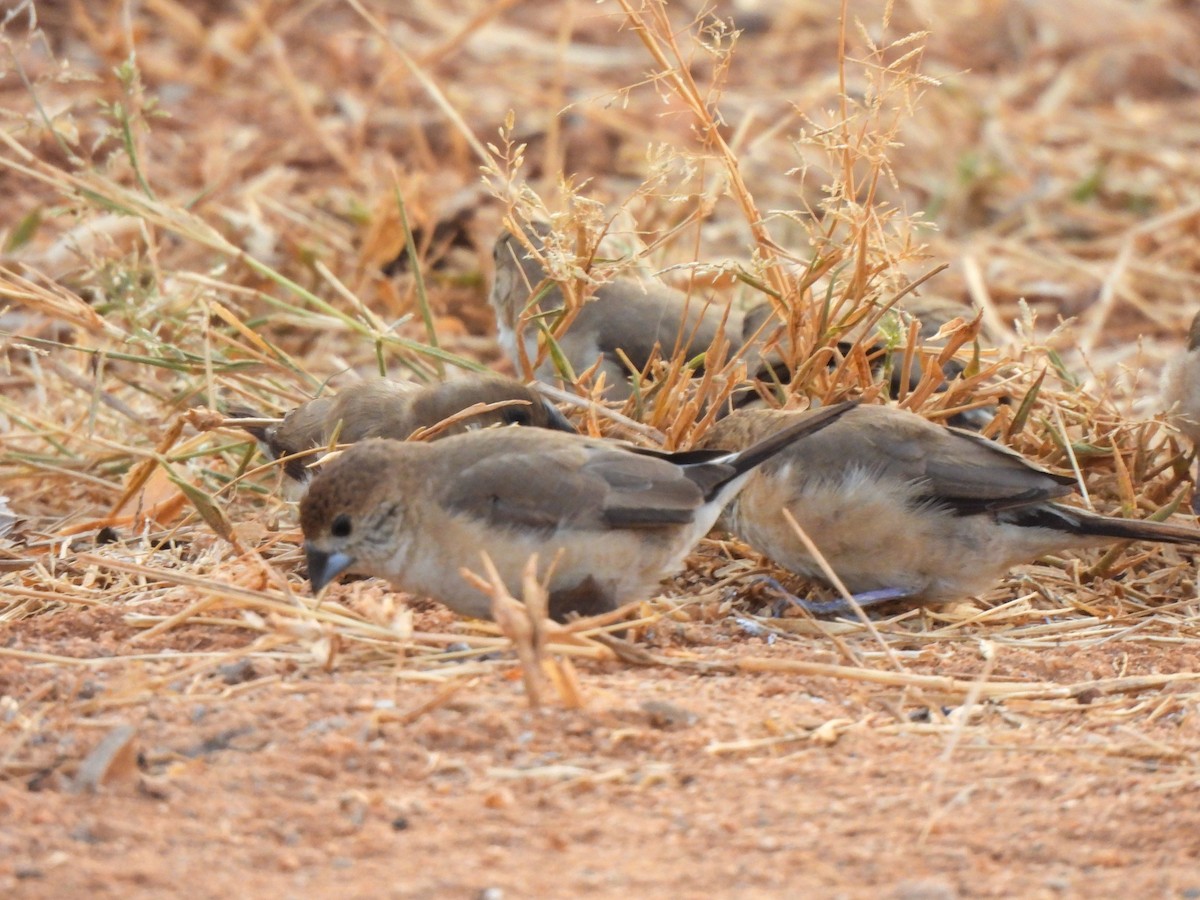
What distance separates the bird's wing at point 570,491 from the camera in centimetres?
440

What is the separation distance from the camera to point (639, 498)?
14.6 ft

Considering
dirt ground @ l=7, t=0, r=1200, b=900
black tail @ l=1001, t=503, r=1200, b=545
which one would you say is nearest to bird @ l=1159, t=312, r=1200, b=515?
dirt ground @ l=7, t=0, r=1200, b=900

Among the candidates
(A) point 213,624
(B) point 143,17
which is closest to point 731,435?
(A) point 213,624

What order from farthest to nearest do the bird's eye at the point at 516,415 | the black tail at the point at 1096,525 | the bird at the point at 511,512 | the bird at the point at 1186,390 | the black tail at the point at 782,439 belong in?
the bird at the point at 1186,390, the bird's eye at the point at 516,415, the black tail at the point at 1096,525, the black tail at the point at 782,439, the bird at the point at 511,512

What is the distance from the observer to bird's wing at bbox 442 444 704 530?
4398 mm

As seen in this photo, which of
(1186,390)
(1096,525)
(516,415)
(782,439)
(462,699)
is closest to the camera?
(462,699)

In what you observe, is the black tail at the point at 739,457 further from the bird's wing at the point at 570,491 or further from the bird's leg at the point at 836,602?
the bird's leg at the point at 836,602

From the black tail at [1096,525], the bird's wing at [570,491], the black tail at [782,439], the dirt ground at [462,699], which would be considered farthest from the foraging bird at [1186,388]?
the bird's wing at [570,491]

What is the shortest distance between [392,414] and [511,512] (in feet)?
4.01

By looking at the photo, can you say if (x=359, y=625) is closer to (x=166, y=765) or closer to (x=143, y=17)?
(x=166, y=765)

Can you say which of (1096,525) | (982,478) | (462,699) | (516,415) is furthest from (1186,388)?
(462,699)

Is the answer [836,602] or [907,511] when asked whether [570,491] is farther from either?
[907,511]

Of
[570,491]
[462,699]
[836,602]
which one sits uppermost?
[570,491]

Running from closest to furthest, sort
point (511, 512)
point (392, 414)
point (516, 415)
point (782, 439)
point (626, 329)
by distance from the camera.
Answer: point (511, 512) < point (782, 439) < point (516, 415) < point (392, 414) < point (626, 329)
